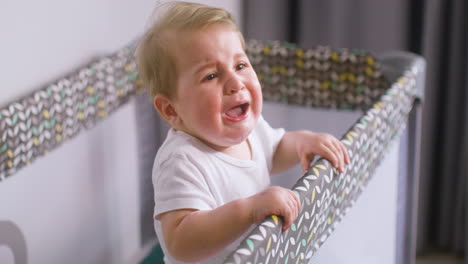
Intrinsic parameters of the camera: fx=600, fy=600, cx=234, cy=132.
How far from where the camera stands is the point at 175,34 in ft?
2.48

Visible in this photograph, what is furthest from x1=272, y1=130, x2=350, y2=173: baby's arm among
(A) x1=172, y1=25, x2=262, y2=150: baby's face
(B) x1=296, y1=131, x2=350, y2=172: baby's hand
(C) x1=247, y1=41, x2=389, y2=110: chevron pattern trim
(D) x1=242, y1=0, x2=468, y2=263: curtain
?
(D) x1=242, y1=0, x2=468, y2=263: curtain

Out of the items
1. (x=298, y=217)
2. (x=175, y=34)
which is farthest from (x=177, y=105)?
(x=298, y=217)

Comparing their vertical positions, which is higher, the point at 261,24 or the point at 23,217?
the point at 261,24

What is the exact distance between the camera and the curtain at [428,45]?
1.55 meters

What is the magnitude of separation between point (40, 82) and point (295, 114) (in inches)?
22.9

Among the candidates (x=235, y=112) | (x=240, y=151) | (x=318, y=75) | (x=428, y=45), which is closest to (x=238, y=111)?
(x=235, y=112)

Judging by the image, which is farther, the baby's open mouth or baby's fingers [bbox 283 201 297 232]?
the baby's open mouth

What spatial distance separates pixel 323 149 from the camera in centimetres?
82

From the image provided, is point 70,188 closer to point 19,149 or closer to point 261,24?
point 19,149

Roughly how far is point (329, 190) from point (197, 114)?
0.19m

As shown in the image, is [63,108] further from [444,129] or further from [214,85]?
[444,129]

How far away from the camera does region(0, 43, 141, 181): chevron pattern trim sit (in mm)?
920

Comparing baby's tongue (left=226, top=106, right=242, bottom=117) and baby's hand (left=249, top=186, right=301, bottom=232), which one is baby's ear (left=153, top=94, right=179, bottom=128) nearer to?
baby's tongue (left=226, top=106, right=242, bottom=117)

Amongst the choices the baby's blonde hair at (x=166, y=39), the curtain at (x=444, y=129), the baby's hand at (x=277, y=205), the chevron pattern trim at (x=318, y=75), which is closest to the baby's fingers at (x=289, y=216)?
the baby's hand at (x=277, y=205)
